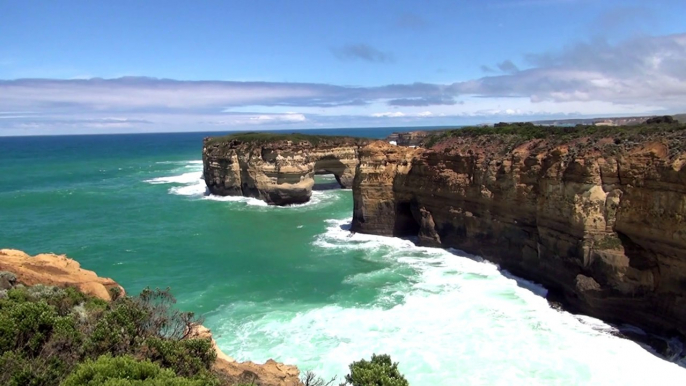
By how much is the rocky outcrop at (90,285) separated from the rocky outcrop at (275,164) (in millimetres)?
32527

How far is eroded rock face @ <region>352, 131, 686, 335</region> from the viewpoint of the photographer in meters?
17.5

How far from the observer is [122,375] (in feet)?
28.5

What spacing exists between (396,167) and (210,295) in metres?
15.9

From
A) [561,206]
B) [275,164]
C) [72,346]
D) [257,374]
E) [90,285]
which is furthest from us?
[275,164]

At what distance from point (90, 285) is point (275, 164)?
115ft

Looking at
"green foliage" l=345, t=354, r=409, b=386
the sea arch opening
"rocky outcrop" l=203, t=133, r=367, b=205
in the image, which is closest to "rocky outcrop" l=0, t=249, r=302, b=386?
"green foliage" l=345, t=354, r=409, b=386

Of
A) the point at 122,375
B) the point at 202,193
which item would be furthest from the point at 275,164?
the point at 122,375

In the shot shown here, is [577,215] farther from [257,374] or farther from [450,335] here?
[257,374]

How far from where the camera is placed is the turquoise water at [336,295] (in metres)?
16.2

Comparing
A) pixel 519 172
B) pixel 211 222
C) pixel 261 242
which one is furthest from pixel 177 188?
pixel 519 172

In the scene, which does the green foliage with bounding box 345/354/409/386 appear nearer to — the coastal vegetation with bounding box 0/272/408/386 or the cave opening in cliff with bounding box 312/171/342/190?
the coastal vegetation with bounding box 0/272/408/386

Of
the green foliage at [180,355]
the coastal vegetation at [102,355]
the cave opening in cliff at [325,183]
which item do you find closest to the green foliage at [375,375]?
the coastal vegetation at [102,355]

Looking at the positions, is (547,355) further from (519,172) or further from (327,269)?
(327,269)

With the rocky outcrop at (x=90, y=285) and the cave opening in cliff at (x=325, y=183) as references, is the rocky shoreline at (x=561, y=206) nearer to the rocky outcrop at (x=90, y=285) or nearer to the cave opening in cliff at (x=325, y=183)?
the rocky outcrop at (x=90, y=285)
